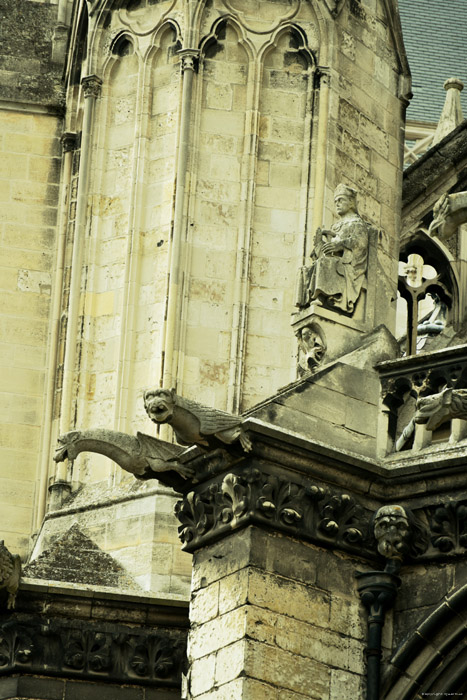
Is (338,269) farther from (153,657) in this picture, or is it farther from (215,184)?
(153,657)

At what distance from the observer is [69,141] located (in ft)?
59.6

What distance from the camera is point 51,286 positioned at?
18.0 m

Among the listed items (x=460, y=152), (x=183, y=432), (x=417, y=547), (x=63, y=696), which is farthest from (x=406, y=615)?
(x=460, y=152)

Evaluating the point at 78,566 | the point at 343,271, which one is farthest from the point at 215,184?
the point at 78,566

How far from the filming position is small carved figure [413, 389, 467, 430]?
1334cm

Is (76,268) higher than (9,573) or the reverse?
higher

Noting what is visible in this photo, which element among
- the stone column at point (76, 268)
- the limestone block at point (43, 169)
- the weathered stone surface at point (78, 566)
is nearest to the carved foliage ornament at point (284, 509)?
the weathered stone surface at point (78, 566)

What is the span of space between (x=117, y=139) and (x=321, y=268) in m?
3.44

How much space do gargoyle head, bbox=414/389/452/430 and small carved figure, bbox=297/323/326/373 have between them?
101 centimetres

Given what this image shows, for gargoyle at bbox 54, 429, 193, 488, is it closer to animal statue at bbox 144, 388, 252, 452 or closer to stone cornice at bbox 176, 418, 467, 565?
stone cornice at bbox 176, 418, 467, 565

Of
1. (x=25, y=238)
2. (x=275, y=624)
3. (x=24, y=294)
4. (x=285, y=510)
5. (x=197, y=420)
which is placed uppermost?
(x=25, y=238)

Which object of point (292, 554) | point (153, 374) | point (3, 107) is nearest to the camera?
point (292, 554)

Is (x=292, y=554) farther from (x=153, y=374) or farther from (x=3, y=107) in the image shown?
(x=3, y=107)

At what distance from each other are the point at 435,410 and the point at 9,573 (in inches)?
126
